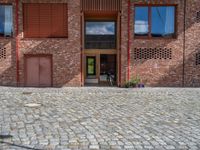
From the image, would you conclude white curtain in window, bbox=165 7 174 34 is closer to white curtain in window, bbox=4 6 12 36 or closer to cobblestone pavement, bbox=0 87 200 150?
cobblestone pavement, bbox=0 87 200 150

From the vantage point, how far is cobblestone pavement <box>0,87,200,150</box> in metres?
5.80

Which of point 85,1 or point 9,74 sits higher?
point 85,1

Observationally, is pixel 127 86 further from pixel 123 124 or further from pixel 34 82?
pixel 123 124

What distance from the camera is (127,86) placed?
17.4 metres

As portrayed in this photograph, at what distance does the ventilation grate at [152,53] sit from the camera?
1764 cm

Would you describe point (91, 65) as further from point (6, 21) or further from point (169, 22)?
point (6, 21)

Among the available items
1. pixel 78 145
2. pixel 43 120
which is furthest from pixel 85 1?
pixel 78 145

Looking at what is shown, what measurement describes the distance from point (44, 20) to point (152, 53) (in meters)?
7.96

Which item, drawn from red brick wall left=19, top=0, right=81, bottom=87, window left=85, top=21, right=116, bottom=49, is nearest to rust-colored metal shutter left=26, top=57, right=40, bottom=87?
red brick wall left=19, top=0, right=81, bottom=87

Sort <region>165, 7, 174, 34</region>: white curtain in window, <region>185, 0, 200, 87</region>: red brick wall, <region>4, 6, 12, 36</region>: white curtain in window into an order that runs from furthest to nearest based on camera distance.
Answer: <region>165, 7, 174, 34</region>: white curtain in window, <region>185, 0, 200, 87</region>: red brick wall, <region>4, 6, 12, 36</region>: white curtain in window

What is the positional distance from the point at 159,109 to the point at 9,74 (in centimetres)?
1161

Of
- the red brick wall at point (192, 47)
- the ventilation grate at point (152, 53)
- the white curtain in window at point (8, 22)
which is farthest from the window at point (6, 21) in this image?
the red brick wall at point (192, 47)

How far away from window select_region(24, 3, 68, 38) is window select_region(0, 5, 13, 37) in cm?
107

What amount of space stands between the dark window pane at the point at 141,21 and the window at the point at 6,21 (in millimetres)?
8842
